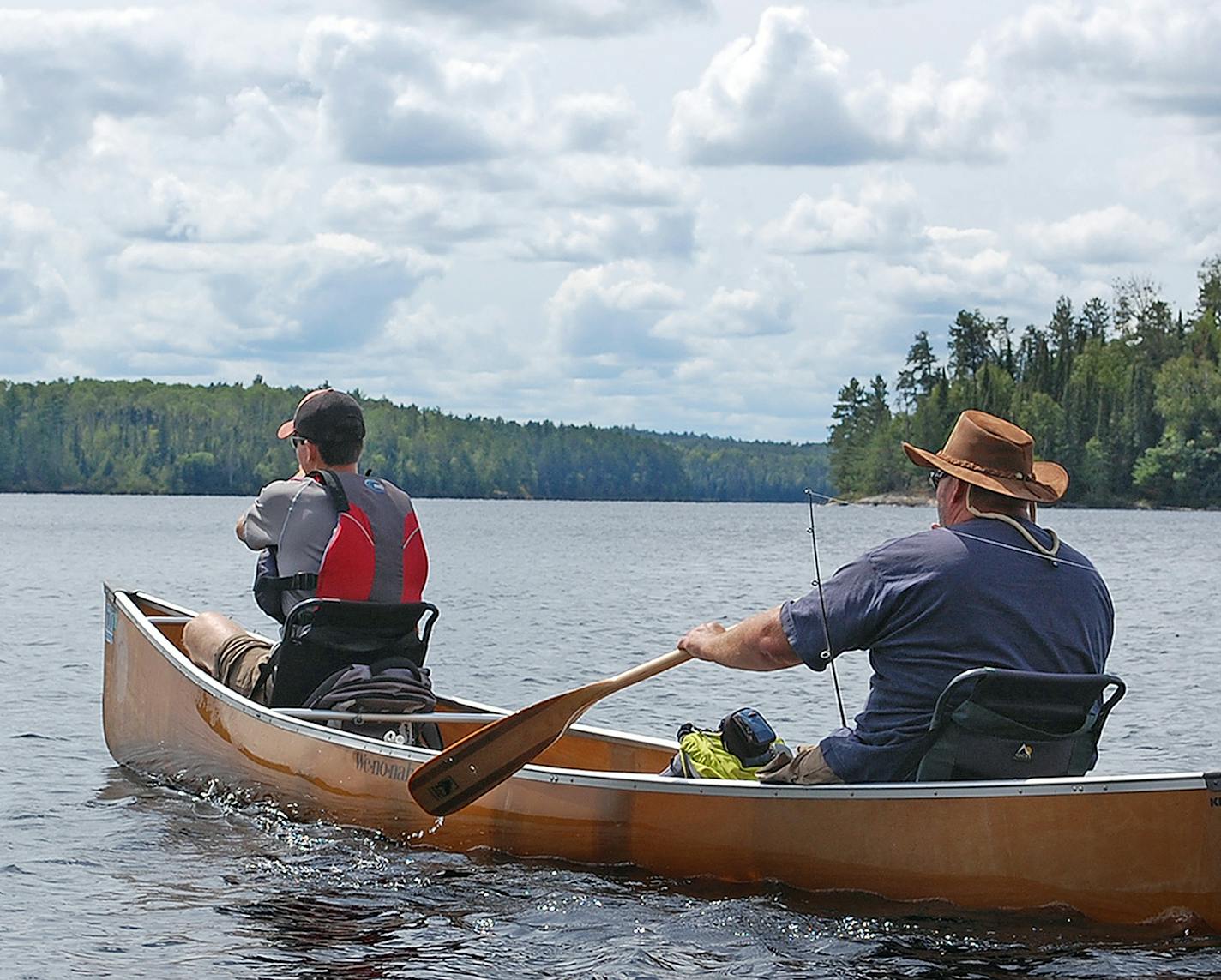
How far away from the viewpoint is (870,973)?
621 cm

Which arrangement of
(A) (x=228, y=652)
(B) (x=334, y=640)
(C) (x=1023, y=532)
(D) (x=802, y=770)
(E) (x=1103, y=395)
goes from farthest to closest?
(E) (x=1103, y=395)
(A) (x=228, y=652)
(B) (x=334, y=640)
(D) (x=802, y=770)
(C) (x=1023, y=532)

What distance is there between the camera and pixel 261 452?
138750 millimetres

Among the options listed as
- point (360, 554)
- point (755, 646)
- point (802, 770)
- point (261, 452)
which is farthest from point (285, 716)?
point (261, 452)

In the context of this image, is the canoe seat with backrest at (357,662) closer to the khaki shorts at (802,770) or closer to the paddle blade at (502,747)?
the paddle blade at (502,747)

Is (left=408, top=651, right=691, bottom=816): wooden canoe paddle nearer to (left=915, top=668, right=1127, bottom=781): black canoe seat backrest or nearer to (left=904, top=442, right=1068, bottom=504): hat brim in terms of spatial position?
(left=915, top=668, right=1127, bottom=781): black canoe seat backrest

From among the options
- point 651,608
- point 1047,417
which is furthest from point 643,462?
point 651,608

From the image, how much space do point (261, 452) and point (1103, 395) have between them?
226 ft

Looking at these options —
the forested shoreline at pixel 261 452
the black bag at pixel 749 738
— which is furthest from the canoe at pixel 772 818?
the forested shoreline at pixel 261 452

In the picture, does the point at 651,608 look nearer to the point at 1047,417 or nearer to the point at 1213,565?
the point at 1213,565

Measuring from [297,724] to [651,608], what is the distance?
19.1 m

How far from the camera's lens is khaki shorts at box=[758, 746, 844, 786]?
6387 millimetres

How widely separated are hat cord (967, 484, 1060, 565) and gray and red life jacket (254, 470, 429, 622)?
2748 millimetres

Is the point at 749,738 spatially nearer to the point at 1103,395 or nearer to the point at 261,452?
the point at 1103,395

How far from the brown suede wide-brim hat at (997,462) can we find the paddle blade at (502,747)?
6.78 ft
